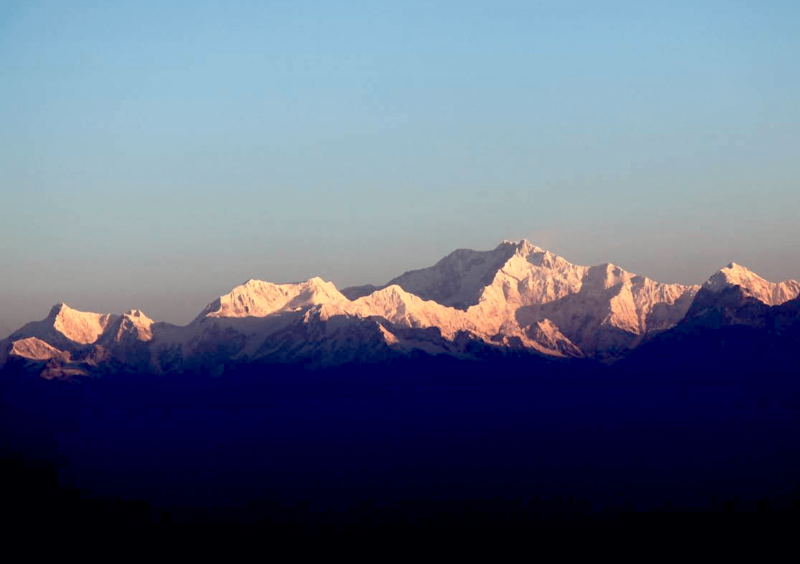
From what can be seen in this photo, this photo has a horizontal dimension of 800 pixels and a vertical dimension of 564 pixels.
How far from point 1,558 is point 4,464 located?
25.5 meters

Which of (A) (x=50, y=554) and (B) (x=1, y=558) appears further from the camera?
(A) (x=50, y=554)

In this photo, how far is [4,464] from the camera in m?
198

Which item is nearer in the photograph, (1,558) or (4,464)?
(1,558)

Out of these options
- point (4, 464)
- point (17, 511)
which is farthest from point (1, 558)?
point (4, 464)

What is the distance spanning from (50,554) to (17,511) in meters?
13.0

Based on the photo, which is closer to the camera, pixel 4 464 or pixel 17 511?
pixel 17 511

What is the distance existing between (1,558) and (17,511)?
7913mm

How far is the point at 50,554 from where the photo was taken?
192250 mm

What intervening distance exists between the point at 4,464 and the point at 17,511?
18.3 m

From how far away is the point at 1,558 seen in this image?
17475 cm

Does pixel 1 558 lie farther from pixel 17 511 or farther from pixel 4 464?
pixel 4 464

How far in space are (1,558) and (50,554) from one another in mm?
17767
